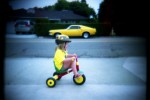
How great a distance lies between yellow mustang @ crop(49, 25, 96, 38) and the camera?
1463 centimetres

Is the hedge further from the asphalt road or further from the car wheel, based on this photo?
the asphalt road

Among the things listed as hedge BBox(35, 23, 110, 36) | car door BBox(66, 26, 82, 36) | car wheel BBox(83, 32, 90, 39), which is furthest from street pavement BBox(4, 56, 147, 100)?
car wheel BBox(83, 32, 90, 39)

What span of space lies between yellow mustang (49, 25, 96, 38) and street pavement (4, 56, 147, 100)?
30.0ft

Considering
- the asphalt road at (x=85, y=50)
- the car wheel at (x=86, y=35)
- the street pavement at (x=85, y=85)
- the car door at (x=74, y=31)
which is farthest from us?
the car wheel at (x=86, y=35)

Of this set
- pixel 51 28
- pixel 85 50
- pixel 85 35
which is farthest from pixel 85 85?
pixel 51 28

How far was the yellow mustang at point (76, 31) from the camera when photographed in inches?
576

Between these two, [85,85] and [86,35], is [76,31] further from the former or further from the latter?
[85,85]

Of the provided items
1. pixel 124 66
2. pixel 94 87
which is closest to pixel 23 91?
pixel 94 87

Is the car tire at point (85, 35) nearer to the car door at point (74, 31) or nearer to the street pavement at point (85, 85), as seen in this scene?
the car door at point (74, 31)

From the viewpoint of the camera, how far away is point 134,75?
4578 mm

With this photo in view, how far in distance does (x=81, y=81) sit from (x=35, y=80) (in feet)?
2.97

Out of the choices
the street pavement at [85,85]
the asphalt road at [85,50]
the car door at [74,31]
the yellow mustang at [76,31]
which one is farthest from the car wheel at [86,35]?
the street pavement at [85,85]

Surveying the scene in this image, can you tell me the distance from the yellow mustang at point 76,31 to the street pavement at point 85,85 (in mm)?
9152
